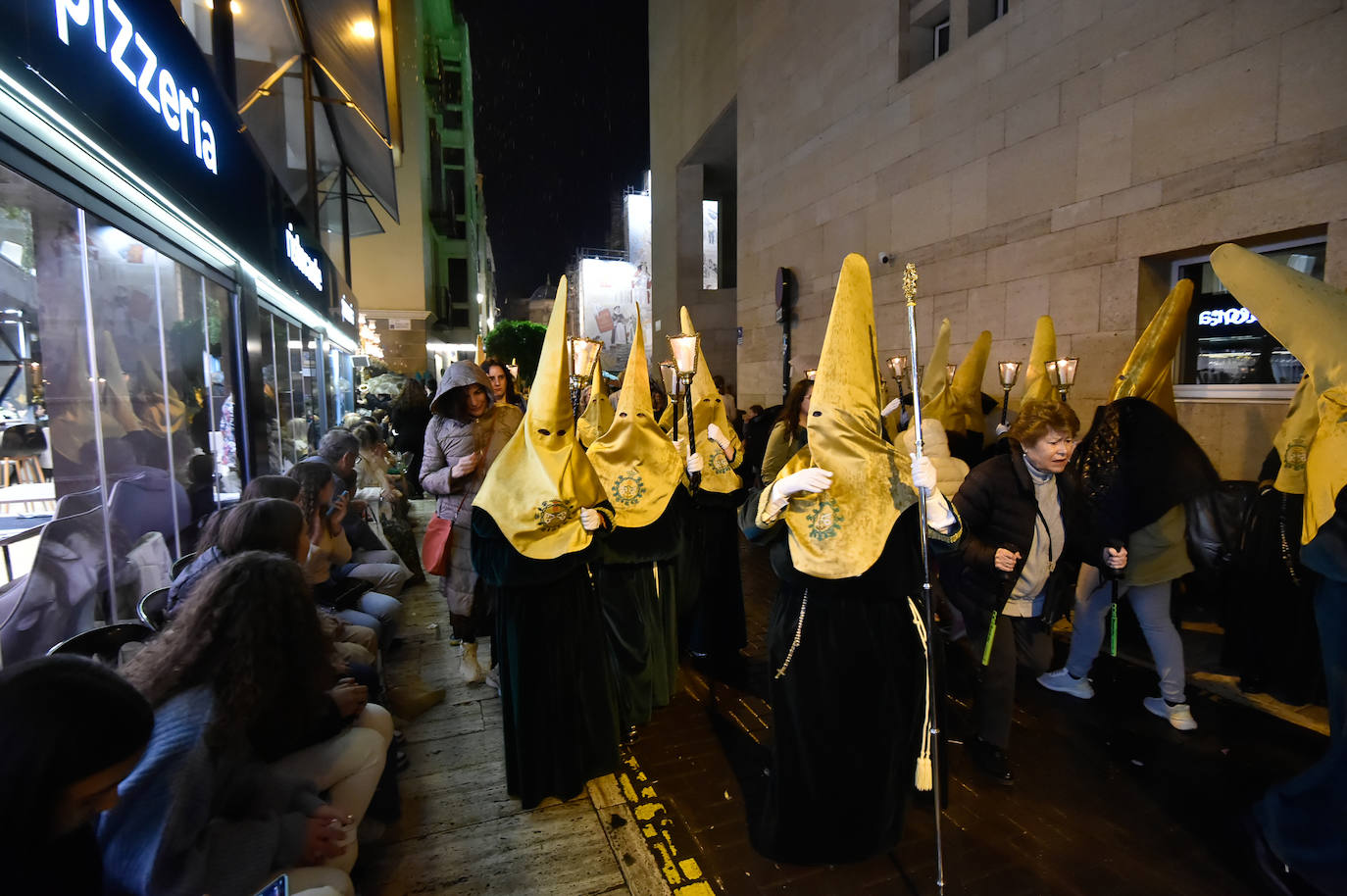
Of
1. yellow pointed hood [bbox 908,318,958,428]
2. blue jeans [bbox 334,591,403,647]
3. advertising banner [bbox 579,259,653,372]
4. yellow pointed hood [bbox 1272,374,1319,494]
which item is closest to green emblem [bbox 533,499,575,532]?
blue jeans [bbox 334,591,403,647]

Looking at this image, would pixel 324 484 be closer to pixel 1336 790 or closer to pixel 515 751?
pixel 515 751

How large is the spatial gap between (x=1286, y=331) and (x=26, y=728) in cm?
476

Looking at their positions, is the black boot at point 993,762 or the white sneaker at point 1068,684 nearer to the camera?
the black boot at point 993,762

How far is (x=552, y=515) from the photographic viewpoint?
2.97 m

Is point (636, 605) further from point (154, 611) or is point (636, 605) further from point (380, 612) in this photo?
point (154, 611)

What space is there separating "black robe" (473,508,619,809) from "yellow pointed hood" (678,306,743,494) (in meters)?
1.60

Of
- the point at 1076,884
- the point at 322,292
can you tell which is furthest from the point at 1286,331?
the point at 322,292

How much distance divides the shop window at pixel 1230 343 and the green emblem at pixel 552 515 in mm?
5928

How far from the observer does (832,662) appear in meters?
2.64

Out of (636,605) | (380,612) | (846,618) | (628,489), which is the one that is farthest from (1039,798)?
(380,612)

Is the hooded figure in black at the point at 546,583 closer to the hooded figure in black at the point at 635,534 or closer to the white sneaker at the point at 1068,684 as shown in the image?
the hooded figure in black at the point at 635,534

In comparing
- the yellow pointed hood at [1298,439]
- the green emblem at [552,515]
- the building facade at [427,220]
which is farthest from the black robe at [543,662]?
the building facade at [427,220]

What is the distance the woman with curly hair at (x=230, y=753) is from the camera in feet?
5.81

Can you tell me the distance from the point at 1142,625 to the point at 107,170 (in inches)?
237
